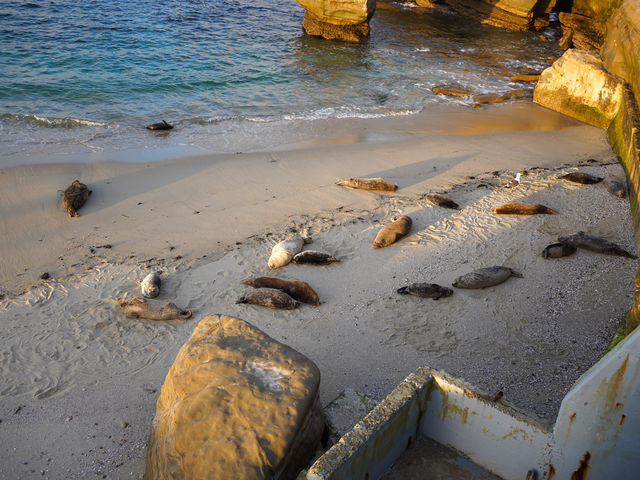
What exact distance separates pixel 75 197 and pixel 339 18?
15.2 metres

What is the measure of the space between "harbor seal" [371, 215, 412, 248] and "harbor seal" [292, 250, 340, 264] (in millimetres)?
740

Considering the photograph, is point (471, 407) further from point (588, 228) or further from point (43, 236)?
point (43, 236)

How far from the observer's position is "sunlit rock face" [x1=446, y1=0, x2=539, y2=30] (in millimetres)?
24250

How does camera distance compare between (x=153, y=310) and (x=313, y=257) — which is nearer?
(x=153, y=310)

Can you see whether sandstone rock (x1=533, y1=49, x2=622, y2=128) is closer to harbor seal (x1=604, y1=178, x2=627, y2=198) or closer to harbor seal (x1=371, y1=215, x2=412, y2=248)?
harbor seal (x1=604, y1=178, x2=627, y2=198)

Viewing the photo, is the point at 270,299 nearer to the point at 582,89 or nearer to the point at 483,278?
the point at 483,278

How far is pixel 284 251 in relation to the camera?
7434mm

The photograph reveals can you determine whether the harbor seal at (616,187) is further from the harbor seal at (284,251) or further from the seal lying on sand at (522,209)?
the harbor seal at (284,251)

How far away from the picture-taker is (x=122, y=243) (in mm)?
8070

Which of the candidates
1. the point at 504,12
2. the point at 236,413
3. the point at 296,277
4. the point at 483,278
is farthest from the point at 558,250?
the point at 504,12

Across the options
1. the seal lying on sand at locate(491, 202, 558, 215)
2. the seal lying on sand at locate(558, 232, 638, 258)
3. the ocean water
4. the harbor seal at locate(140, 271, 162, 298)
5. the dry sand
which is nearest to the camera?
the dry sand

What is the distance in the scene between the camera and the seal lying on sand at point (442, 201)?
8.74 meters

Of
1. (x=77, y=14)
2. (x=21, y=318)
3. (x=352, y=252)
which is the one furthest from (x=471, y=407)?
(x=77, y=14)

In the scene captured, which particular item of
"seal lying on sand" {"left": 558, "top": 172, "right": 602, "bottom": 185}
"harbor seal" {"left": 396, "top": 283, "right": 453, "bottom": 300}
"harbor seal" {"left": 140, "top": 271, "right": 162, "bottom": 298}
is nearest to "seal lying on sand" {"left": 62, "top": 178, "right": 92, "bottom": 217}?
"harbor seal" {"left": 140, "top": 271, "right": 162, "bottom": 298}
